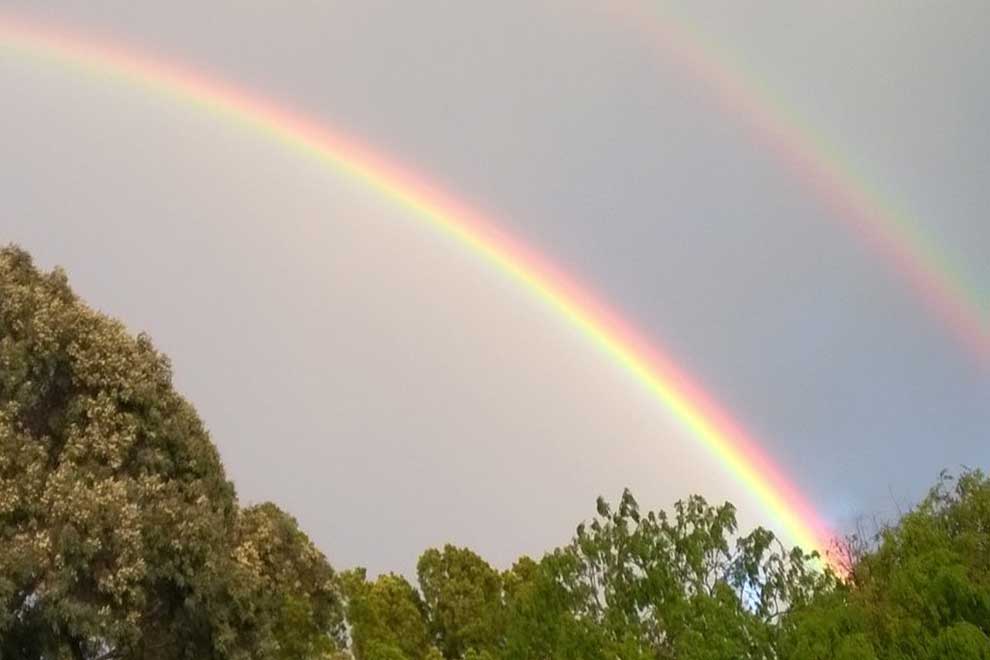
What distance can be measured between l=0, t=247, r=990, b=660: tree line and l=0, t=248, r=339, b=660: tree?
0.11 ft

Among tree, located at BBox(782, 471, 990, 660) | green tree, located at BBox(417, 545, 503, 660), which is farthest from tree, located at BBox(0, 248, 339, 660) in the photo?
tree, located at BBox(782, 471, 990, 660)

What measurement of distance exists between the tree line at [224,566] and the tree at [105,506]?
0.03 metres

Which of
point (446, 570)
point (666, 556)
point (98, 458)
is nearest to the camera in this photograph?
point (98, 458)

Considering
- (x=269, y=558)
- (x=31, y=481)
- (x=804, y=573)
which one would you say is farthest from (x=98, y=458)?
(x=804, y=573)

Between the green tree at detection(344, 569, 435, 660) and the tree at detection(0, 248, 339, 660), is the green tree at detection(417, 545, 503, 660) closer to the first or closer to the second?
the green tree at detection(344, 569, 435, 660)

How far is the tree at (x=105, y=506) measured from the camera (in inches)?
594

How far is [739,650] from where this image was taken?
48.7ft

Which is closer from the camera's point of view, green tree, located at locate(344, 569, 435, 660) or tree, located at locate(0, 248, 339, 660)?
tree, located at locate(0, 248, 339, 660)

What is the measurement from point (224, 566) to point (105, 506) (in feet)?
7.33

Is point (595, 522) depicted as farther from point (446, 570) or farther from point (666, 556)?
point (446, 570)

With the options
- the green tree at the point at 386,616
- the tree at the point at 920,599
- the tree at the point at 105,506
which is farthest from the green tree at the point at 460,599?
the tree at the point at 920,599

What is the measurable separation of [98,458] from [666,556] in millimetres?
9365

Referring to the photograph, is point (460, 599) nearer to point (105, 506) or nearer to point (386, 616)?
→ point (386, 616)

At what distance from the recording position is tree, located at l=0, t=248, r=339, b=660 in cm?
1508
